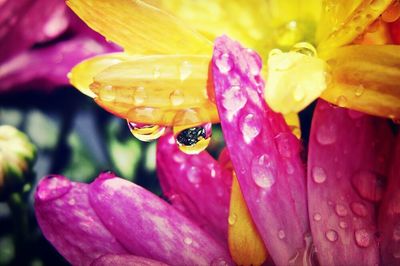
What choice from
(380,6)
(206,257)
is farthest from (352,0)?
(206,257)

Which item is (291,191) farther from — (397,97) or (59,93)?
(59,93)

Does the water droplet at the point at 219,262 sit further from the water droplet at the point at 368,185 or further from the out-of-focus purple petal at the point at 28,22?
the out-of-focus purple petal at the point at 28,22

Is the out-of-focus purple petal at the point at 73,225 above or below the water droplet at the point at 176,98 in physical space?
below

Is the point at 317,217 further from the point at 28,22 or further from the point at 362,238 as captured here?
the point at 28,22

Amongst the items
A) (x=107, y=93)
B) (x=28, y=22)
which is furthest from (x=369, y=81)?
(x=28, y=22)

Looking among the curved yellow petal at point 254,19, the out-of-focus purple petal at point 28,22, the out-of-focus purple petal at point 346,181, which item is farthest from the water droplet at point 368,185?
the out-of-focus purple petal at point 28,22
